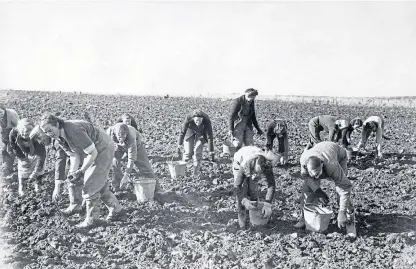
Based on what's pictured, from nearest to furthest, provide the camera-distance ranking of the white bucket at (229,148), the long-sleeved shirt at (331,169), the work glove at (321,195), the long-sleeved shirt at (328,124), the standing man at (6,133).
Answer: the long-sleeved shirt at (331,169), the work glove at (321,195), the standing man at (6,133), the long-sleeved shirt at (328,124), the white bucket at (229,148)

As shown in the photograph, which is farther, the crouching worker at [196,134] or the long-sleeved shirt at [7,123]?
the crouching worker at [196,134]

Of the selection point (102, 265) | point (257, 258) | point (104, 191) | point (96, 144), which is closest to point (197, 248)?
point (257, 258)

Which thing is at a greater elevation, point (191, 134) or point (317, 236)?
point (191, 134)

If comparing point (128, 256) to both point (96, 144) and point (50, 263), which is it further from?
point (96, 144)

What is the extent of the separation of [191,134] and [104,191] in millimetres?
2437

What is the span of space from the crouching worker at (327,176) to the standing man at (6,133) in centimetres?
436

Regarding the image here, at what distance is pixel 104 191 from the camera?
4.68 meters

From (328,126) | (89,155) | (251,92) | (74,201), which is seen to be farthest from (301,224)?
(328,126)

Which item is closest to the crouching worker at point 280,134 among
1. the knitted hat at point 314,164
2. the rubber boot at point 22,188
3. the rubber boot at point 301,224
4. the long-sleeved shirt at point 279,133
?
the long-sleeved shirt at point 279,133

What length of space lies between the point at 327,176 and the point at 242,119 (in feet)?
8.89

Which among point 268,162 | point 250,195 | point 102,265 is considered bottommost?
point 102,265

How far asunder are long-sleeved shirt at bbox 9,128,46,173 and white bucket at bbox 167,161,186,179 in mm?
1982

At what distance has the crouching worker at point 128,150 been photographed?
17.8ft

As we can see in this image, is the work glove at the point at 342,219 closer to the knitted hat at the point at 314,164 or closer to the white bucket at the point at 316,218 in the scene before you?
the white bucket at the point at 316,218
